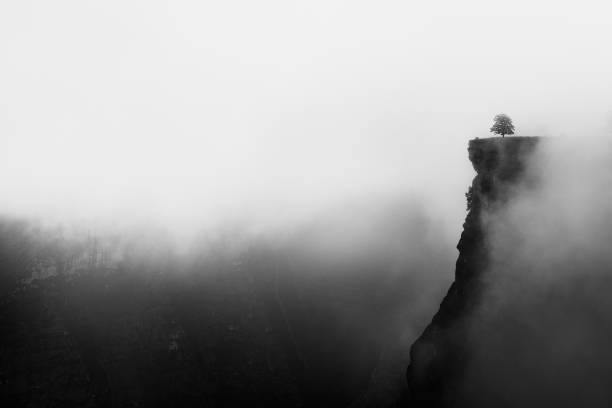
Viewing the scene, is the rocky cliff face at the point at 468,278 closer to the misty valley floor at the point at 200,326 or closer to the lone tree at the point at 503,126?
the lone tree at the point at 503,126

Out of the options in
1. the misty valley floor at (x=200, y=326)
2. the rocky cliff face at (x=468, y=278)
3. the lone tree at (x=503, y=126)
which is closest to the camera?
the rocky cliff face at (x=468, y=278)

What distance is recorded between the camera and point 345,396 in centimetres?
6612

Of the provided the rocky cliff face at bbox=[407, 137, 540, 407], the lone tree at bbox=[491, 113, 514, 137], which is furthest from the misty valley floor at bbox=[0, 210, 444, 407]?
the lone tree at bbox=[491, 113, 514, 137]

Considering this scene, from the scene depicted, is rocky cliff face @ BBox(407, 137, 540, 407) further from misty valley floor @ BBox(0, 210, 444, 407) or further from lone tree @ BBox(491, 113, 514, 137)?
misty valley floor @ BBox(0, 210, 444, 407)

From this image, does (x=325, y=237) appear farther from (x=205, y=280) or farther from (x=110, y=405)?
(x=110, y=405)

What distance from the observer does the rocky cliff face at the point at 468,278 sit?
44.1m

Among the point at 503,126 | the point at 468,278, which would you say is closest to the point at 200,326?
the point at 468,278

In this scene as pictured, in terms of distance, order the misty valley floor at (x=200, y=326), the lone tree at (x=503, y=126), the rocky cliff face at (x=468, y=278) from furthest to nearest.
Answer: the misty valley floor at (x=200, y=326)
the lone tree at (x=503, y=126)
the rocky cliff face at (x=468, y=278)

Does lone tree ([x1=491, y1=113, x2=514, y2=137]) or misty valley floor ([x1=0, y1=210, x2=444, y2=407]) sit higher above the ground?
lone tree ([x1=491, y1=113, x2=514, y2=137])

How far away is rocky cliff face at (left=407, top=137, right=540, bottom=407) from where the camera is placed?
145ft

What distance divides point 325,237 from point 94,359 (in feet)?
165

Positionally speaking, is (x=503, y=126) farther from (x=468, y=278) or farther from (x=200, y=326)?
(x=200, y=326)

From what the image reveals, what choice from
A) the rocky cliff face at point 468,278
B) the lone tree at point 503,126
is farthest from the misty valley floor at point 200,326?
the lone tree at point 503,126

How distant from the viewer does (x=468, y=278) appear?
149ft
